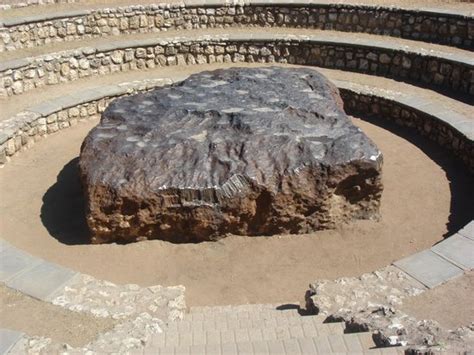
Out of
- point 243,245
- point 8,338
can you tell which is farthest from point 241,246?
point 8,338

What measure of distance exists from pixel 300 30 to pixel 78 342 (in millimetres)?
8844

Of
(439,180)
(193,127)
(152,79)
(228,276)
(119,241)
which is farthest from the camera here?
(152,79)

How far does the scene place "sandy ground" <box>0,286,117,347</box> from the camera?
4.23 meters

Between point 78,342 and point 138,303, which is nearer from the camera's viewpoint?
point 78,342

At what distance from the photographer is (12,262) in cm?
513

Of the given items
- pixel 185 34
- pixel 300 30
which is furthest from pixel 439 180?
pixel 185 34

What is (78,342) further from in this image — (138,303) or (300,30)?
(300,30)

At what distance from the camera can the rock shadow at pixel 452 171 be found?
6.75m

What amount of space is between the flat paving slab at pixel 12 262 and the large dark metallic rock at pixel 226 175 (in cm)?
100

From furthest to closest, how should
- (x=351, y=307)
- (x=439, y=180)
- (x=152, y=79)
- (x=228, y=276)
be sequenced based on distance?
(x=152, y=79)
(x=439, y=180)
(x=228, y=276)
(x=351, y=307)

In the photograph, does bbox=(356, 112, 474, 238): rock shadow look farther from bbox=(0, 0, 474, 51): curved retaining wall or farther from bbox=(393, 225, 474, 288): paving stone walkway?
bbox=(0, 0, 474, 51): curved retaining wall

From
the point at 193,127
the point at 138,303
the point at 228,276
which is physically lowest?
the point at 228,276

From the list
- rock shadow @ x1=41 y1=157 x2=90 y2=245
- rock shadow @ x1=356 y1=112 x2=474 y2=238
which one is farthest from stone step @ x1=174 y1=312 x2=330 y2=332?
rock shadow @ x1=356 y1=112 x2=474 y2=238

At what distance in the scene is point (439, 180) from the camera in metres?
7.54
